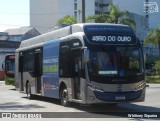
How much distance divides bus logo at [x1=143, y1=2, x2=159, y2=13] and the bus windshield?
123597mm

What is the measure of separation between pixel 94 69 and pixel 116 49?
1141 millimetres

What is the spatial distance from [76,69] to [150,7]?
138 meters

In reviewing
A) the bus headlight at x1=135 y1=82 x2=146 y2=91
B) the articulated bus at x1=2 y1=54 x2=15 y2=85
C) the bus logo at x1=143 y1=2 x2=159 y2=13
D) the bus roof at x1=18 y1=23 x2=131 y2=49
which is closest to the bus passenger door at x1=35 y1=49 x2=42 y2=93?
the bus roof at x1=18 y1=23 x2=131 y2=49

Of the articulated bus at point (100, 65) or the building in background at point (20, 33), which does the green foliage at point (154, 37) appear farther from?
the articulated bus at point (100, 65)

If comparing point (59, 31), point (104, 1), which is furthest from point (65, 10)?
point (59, 31)

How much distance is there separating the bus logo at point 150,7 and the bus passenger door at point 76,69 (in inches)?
4849

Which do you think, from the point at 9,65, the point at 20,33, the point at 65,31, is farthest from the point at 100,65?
the point at 20,33

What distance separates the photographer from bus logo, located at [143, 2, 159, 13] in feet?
457

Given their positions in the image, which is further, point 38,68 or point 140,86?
point 38,68

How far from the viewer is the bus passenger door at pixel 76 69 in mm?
16148

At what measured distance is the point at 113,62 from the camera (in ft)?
51.0

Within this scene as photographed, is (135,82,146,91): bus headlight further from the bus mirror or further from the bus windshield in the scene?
the bus mirror

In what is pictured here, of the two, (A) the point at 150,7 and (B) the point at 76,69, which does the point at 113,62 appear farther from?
(A) the point at 150,7

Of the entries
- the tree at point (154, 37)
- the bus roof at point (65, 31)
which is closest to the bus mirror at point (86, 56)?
the bus roof at point (65, 31)
